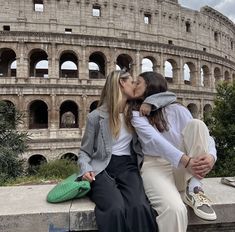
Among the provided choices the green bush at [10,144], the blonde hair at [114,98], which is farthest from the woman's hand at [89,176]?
the green bush at [10,144]

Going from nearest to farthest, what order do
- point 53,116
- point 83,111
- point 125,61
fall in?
point 53,116 → point 83,111 → point 125,61

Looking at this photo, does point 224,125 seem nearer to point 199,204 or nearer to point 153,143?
point 153,143

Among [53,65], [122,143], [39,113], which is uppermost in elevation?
[53,65]

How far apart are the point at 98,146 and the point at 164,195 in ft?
2.64

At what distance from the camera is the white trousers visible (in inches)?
89.0

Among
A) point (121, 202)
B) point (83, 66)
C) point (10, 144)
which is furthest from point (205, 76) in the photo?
point (121, 202)

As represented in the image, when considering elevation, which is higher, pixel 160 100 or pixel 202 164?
pixel 160 100

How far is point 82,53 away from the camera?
2191 cm

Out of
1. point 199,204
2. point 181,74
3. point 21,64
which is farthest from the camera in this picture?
point 181,74

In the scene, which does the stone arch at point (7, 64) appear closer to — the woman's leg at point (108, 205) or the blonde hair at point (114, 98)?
the blonde hair at point (114, 98)

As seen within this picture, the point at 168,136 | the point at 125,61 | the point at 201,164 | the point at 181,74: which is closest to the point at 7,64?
the point at 125,61

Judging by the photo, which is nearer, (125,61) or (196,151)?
(196,151)

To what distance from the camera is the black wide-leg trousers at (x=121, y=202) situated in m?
2.24

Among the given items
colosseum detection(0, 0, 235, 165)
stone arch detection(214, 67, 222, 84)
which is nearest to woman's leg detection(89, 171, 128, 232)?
colosseum detection(0, 0, 235, 165)
